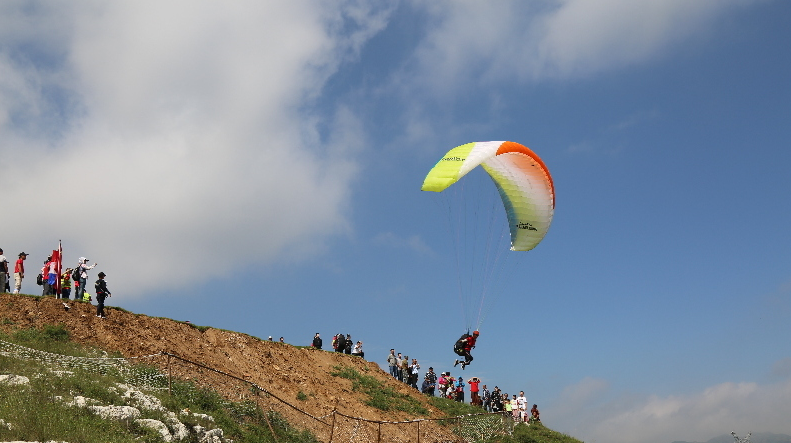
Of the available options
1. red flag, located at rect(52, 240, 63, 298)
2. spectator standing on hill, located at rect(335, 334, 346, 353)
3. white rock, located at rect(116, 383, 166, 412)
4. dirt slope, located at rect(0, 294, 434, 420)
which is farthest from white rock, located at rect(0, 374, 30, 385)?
spectator standing on hill, located at rect(335, 334, 346, 353)

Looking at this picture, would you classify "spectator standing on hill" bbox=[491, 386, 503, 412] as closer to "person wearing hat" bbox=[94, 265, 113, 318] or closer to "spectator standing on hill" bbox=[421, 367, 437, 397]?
"spectator standing on hill" bbox=[421, 367, 437, 397]

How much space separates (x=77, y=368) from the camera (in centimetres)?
1666

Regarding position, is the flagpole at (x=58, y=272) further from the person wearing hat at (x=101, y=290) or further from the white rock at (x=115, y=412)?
the white rock at (x=115, y=412)

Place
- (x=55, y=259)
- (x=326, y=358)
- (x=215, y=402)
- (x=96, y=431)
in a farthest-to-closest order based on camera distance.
Result: (x=326, y=358), (x=55, y=259), (x=215, y=402), (x=96, y=431)

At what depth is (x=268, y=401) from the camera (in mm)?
21156

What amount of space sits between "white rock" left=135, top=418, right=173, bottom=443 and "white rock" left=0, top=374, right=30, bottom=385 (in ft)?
8.69

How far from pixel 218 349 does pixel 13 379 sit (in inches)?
436

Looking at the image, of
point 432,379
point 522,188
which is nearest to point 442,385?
point 432,379

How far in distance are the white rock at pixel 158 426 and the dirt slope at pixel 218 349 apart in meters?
6.88

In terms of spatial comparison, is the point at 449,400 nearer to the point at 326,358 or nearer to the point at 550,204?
the point at 326,358

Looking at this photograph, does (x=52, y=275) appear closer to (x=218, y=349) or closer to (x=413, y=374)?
(x=218, y=349)

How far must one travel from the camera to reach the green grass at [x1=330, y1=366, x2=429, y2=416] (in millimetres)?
26969

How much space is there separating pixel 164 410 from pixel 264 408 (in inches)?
219

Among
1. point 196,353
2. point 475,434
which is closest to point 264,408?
point 196,353
